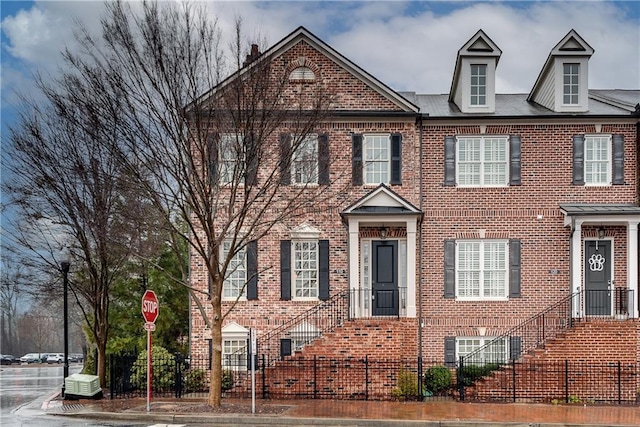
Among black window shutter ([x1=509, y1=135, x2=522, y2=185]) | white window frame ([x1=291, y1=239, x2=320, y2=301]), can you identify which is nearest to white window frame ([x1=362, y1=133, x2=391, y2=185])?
white window frame ([x1=291, y1=239, x2=320, y2=301])

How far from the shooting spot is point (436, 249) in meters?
21.1

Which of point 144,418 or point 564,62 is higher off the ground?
point 564,62

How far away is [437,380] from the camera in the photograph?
19.2 m

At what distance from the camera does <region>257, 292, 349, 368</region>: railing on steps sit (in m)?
20.6

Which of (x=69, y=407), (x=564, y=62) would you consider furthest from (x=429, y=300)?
(x=69, y=407)

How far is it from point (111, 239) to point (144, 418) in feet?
15.4

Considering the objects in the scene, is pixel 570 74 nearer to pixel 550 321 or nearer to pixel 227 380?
pixel 550 321

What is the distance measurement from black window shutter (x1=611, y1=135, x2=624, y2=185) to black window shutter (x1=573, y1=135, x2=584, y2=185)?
98cm

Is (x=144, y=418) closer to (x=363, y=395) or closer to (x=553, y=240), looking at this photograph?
(x=363, y=395)

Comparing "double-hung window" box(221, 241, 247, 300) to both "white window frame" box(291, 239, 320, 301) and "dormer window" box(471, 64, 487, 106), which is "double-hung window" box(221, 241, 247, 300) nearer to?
"white window frame" box(291, 239, 320, 301)

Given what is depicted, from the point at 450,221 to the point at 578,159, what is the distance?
4.48 m

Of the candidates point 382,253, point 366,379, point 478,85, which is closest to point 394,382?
point 366,379

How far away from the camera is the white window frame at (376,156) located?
21156 millimetres

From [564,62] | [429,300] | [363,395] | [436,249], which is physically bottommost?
[363,395]
